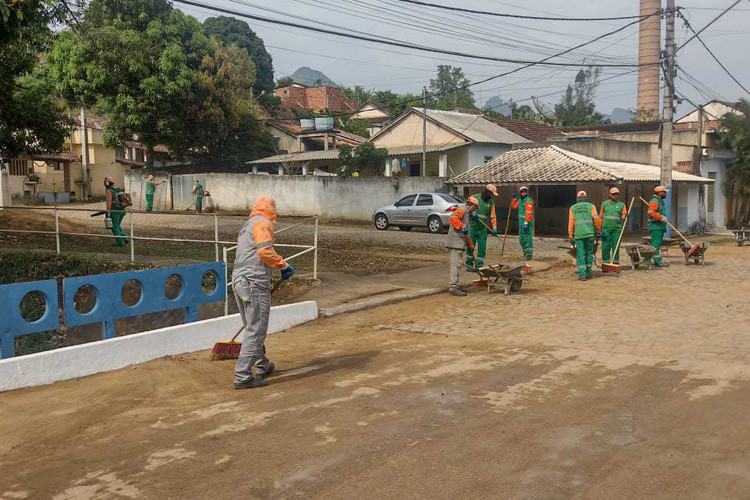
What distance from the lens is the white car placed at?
81.9 feet

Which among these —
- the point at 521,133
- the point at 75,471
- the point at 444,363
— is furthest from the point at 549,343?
the point at 521,133

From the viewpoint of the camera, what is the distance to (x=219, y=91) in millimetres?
36906

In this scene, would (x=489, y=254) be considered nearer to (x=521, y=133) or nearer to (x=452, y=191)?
(x=452, y=191)

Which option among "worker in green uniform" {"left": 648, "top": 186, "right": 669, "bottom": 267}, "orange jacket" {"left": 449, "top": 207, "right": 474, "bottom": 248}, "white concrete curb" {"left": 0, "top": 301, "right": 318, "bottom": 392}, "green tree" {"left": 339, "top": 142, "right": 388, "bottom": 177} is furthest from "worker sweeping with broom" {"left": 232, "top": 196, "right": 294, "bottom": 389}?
"green tree" {"left": 339, "top": 142, "right": 388, "bottom": 177}

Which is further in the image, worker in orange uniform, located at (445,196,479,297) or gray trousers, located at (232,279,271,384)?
worker in orange uniform, located at (445,196,479,297)

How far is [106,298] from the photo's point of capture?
8.12 metres

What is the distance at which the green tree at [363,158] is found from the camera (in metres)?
36.5

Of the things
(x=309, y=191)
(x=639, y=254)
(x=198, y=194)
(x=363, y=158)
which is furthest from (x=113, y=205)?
(x=363, y=158)

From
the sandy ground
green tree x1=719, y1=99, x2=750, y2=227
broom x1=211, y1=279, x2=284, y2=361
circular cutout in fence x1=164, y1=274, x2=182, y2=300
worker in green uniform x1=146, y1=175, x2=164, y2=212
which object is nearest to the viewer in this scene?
the sandy ground

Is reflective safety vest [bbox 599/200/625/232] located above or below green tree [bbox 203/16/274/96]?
below

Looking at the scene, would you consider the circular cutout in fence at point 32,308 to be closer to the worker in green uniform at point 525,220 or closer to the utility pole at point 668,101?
the worker in green uniform at point 525,220

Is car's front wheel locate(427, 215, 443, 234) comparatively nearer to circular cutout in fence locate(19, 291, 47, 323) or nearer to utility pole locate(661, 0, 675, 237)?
utility pole locate(661, 0, 675, 237)

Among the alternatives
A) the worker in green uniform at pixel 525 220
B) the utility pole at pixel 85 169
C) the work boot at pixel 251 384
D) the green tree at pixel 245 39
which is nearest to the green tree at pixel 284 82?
the green tree at pixel 245 39

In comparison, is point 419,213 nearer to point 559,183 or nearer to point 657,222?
point 559,183
